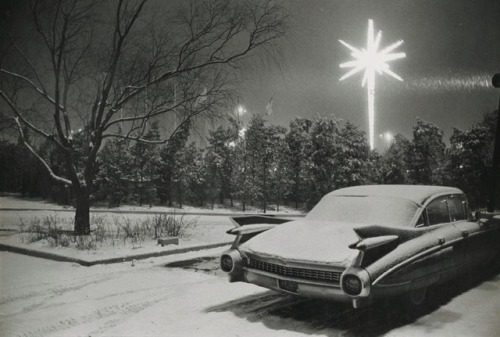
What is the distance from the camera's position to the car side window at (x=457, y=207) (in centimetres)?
595

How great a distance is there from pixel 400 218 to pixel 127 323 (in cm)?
376

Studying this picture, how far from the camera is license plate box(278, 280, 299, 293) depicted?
170 inches

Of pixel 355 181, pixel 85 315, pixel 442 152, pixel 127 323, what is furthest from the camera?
pixel 442 152

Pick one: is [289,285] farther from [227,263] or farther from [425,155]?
[425,155]

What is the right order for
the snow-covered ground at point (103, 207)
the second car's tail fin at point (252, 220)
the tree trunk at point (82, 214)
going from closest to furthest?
the second car's tail fin at point (252, 220) < the tree trunk at point (82, 214) < the snow-covered ground at point (103, 207)

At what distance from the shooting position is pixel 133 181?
5288 centimetres

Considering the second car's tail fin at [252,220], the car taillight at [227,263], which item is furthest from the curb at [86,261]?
the car taillight at [227,263]

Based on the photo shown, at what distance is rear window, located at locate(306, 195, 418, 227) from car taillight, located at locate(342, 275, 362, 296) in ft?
3.88

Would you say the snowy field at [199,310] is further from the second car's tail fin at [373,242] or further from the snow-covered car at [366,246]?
the second car's tail fin at [373,242]

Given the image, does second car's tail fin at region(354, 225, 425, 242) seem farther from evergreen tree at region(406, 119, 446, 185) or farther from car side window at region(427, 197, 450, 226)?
evergreen tree at region(406, 119, 446, 185)

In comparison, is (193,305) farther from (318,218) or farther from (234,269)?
(318,218)

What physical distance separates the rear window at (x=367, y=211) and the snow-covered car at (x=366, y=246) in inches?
0.5

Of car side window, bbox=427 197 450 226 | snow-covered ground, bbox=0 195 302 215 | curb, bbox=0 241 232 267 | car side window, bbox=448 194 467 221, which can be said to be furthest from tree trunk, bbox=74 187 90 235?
snow-covered ground, bbox=0 195 302 215

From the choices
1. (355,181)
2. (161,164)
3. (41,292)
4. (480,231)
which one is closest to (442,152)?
(355,181)
